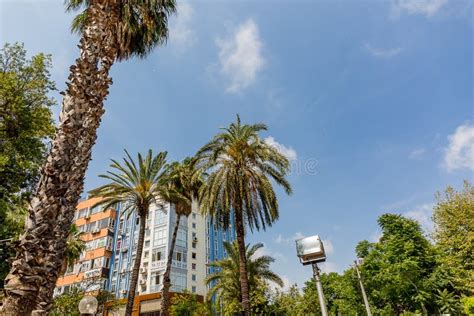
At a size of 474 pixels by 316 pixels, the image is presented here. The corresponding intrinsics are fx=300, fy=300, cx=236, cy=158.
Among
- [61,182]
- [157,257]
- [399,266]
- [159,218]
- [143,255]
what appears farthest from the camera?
[159,218]

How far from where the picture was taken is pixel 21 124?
1602cm

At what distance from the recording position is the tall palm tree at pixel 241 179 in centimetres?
1872

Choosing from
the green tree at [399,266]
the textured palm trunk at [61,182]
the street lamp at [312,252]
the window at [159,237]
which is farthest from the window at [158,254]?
the street lamp at [312,252]

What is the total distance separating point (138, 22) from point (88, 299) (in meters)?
9.51

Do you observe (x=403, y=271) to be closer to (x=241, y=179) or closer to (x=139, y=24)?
(x=241, y=179)

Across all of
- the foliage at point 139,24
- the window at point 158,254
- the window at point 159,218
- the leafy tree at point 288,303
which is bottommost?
the leafy tree at point 288,303

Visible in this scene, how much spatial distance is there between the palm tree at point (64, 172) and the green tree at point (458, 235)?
1304 inches

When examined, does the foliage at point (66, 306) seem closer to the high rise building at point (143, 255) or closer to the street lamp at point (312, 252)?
the high rise building at point (143, 255)

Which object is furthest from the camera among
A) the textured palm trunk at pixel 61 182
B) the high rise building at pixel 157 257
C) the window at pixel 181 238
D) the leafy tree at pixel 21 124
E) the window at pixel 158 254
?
the window at pixel 181 238

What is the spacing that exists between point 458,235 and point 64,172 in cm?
3563

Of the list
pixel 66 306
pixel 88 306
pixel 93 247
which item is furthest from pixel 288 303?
pixel 93 247

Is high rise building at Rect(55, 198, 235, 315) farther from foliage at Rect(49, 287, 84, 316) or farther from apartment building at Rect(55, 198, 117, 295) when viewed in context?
foliage at Rect(49, 287, 84, 316)

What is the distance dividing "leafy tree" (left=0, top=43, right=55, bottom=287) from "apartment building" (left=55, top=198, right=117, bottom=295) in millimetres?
31611

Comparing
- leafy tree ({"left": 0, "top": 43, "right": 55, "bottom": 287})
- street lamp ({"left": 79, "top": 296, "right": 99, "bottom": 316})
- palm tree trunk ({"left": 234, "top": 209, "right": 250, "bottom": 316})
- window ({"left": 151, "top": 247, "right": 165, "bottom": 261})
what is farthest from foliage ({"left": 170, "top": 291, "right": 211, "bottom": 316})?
street lamp ({"left": 79, "top": 296, "right": 99, "bottom": 316})
